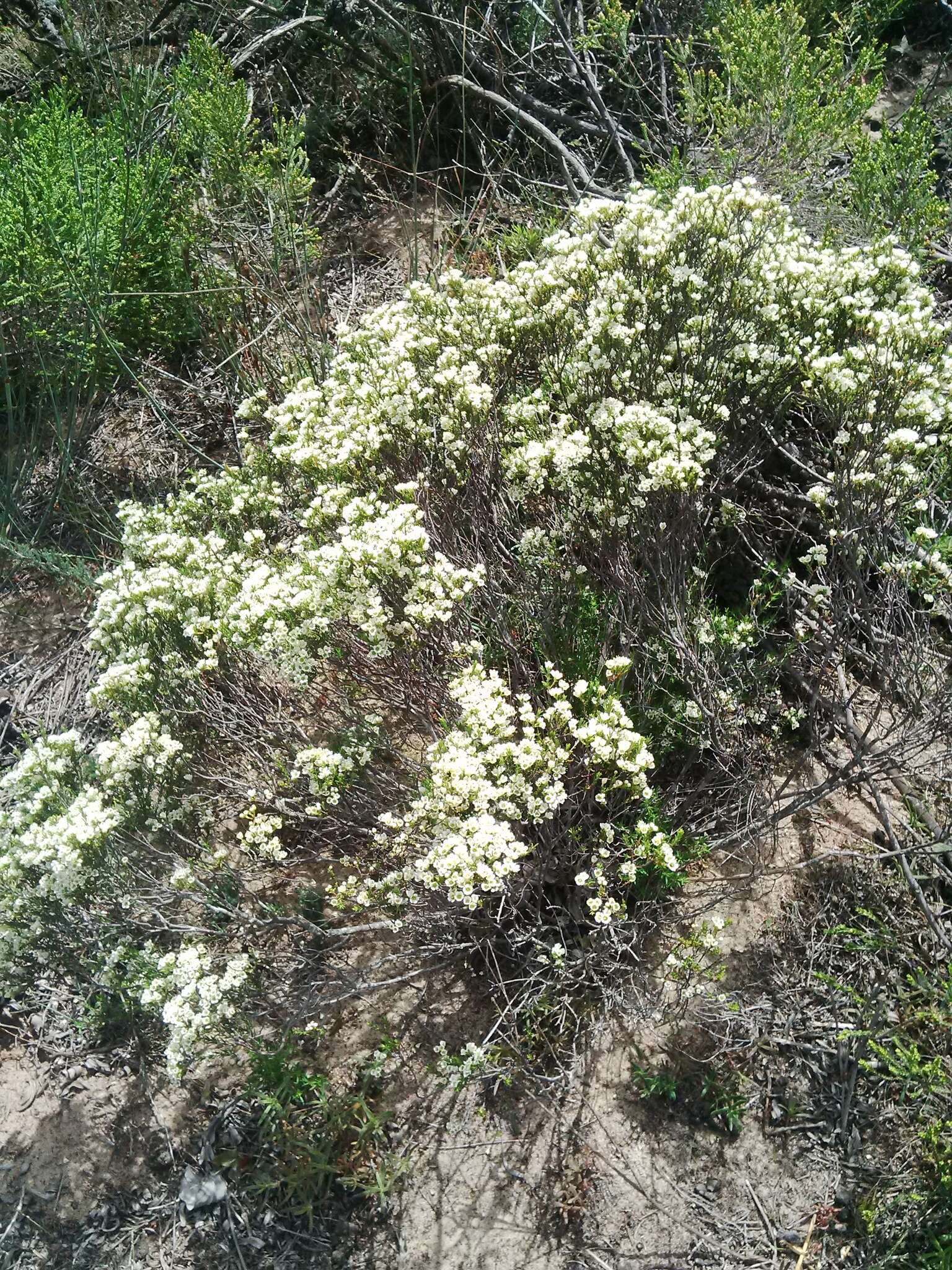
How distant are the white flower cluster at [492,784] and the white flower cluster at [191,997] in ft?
1.29

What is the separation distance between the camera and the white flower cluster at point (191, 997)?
2.41 m

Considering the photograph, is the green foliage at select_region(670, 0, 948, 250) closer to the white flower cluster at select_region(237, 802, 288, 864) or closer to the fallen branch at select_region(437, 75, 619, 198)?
the fallen branch at select_region(437, 75, 619, 198)

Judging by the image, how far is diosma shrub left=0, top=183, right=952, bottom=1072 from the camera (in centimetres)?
248

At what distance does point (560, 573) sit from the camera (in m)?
3.02

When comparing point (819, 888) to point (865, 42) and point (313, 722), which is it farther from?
point (865, 42)

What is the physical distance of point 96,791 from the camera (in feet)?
8.48

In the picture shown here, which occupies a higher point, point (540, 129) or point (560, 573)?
point (540, 129)

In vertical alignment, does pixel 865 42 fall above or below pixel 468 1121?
above

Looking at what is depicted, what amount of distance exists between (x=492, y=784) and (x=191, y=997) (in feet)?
3.30

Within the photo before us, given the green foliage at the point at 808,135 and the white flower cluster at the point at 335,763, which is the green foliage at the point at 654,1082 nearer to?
the white flower cluster at the point at 335,763

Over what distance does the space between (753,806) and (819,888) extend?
451mm

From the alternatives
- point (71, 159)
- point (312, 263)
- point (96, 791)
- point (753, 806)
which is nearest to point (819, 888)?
point (753, 806)

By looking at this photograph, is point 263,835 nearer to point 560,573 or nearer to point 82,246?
point 560,573

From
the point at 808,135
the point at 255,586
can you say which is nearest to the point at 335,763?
the point at 255,586
